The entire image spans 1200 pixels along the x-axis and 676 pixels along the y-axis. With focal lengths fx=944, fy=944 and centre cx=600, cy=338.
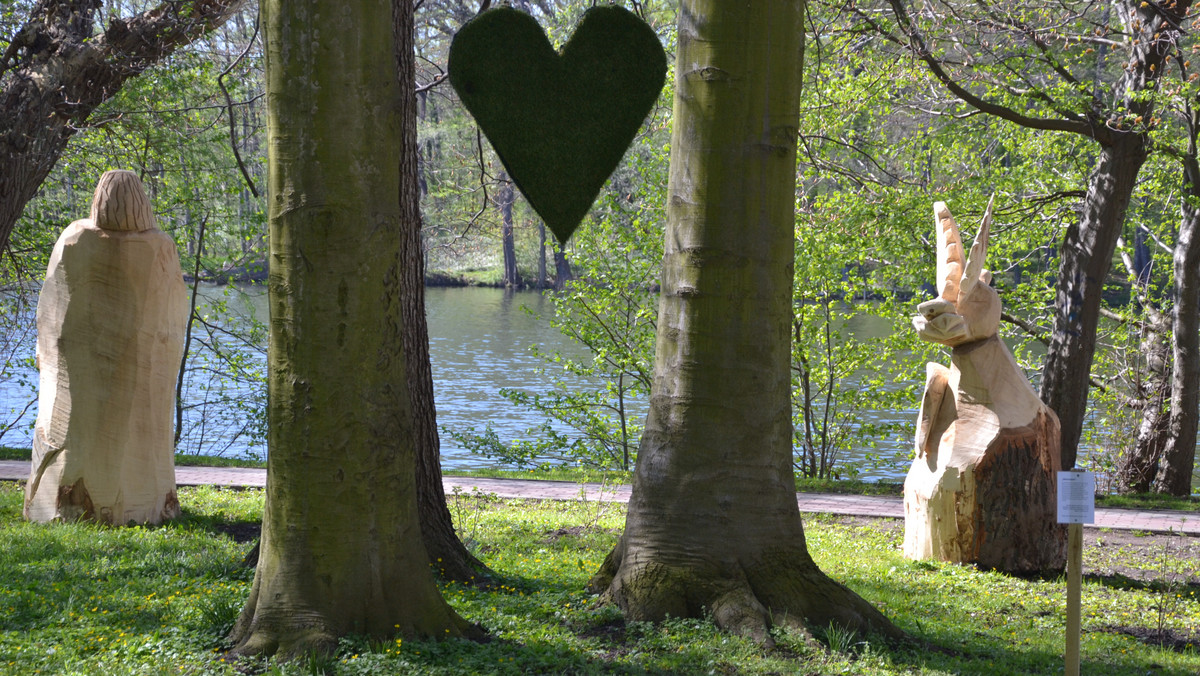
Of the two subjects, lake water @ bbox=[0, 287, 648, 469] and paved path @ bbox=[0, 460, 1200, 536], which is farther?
lake water @ bbox=[0, 287, 648, 469]

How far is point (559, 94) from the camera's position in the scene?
4.24m

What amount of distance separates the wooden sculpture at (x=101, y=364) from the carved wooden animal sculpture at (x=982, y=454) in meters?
5.68

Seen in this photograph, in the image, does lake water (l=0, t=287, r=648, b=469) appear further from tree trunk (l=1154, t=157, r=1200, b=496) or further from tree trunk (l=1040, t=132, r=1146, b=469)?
tree trunk (l=1154, t=157, r=1200, b=496)

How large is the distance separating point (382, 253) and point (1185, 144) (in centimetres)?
1123

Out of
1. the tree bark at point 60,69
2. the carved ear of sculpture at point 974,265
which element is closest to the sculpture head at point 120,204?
the tree bark at point 60,69

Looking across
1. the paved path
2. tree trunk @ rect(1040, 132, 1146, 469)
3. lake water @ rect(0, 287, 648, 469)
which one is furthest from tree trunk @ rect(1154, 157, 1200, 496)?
lake water @ rect(0, 287, 648, 469)

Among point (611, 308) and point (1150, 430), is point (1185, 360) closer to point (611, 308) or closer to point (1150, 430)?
point (1150, 430)

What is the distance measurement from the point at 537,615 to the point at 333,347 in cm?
180

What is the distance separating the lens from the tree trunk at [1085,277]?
10.1 meters

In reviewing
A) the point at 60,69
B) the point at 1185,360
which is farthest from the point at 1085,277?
the point at 60,69

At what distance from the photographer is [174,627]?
4246mm

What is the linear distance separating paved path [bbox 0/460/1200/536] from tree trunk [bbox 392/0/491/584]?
2.95m

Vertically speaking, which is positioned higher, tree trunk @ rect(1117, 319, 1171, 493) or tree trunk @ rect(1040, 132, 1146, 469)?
tree trunk @ rect(1040, 132, 1146, 469)

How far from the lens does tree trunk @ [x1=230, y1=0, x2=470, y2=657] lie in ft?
11.8
